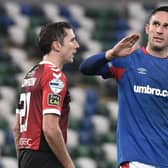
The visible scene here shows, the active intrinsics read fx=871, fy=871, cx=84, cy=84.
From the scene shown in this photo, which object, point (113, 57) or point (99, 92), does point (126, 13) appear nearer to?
point (99, 92)

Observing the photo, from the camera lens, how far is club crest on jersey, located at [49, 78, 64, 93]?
5340 millimetres

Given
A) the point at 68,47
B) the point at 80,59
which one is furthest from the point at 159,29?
the point at 80,59

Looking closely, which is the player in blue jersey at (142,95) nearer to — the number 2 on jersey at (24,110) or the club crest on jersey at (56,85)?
the club crest on jersey at (56,85)

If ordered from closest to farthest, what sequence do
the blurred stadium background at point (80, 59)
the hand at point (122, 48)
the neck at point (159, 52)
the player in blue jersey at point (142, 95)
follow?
1. the hand at point (122, 48)
2. the player in blue jersey at point (142, 95)
3. the neck at point (159, 52)
4. the blurred stadium background at point (80, 59)

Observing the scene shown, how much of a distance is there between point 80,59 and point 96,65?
807cm

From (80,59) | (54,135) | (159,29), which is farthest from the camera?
(80,59)

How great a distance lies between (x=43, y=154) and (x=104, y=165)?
19.8 feet

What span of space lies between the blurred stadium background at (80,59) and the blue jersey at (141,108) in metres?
5.14

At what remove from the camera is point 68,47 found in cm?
554

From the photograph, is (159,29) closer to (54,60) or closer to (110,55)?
(110,55)

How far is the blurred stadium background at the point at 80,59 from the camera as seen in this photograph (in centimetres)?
1148

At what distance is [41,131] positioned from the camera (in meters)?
5.37

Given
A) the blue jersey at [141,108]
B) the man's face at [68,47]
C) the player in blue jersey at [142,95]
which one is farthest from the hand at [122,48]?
the man's face at [68,47]

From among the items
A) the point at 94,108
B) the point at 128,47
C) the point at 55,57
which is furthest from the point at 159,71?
the point at 94,108
